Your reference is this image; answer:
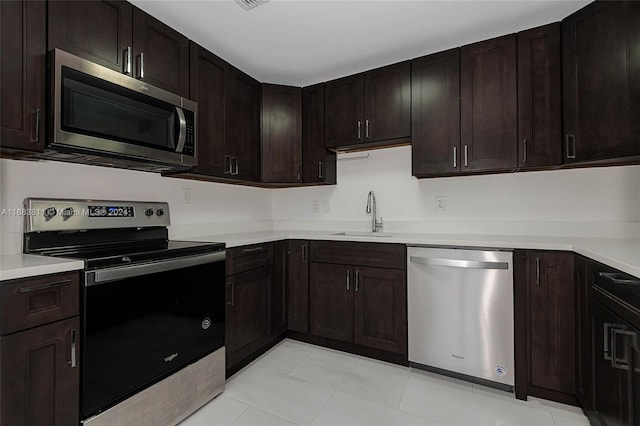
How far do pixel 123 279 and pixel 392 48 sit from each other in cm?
231

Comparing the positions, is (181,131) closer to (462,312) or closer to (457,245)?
(457,245)

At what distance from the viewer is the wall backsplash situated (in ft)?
5.62

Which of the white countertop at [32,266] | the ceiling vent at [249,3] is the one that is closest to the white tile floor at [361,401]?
the white countertop at [32,266]

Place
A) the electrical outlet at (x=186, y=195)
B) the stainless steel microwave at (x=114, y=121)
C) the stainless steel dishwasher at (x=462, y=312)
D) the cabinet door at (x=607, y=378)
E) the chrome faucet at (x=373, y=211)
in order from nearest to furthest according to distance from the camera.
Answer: the cabinet door at (x=607, y=378), the stainless steel microwave at (x=114, y=121), the stainless steel dishwasher at (x=462, y=312), the electrical outlet at (x=186, y=195), the chrome faucet at (x=373, y=211)

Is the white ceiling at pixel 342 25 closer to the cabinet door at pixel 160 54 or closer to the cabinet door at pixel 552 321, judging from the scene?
the cabinet door at pixel 160 54

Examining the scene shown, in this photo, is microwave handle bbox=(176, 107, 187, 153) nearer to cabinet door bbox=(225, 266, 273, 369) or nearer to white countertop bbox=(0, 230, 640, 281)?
white countertop bbox=(0, 230, 640, 281)

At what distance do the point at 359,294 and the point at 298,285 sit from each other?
55 centimetres

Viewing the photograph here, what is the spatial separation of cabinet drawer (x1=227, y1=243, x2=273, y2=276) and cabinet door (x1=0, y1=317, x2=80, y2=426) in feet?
3.14

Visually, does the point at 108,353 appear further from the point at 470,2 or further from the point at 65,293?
the point at 470,2

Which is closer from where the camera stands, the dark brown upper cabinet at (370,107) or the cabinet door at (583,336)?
the cabinet door at (583,336)

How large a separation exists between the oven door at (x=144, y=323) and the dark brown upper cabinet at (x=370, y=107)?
1554mm

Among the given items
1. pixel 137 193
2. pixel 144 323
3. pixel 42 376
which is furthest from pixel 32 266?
pixel 137 193

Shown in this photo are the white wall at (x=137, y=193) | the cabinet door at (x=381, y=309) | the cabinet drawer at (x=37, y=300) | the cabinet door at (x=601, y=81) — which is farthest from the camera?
the cabinet door at (x=381, y=309)

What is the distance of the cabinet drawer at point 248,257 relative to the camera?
A: 2.13 metres
